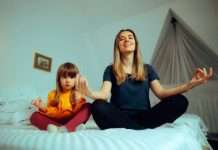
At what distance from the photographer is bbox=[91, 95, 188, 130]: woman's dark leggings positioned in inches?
36.2

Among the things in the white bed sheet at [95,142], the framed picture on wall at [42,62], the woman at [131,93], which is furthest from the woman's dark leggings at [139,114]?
the framed picture on wall at [42,62]

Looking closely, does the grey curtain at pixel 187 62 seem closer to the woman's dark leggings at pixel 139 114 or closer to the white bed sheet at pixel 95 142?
the woman's dark leggings at pixel 139 114

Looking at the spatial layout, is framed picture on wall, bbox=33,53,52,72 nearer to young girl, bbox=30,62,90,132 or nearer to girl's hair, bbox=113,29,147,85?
young girl, bbox=30,62,90,132

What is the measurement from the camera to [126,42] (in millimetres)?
1344

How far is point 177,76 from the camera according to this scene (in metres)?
2.64

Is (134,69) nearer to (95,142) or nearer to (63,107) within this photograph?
(63,107)

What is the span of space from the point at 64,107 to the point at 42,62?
0.86m

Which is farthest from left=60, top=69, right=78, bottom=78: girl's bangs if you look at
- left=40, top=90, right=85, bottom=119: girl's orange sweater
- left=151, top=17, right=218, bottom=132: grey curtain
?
left=151, top=17, right=218, bottom=132: grey curtain

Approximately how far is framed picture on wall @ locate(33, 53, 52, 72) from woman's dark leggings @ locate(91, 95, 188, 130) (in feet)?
3.97

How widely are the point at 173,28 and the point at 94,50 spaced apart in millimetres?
888

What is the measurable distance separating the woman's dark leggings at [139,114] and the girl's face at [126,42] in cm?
35

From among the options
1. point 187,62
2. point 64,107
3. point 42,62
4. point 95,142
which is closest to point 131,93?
point 64,107

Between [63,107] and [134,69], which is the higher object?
[134,69]

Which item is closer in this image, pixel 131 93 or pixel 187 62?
pixel 131 93
